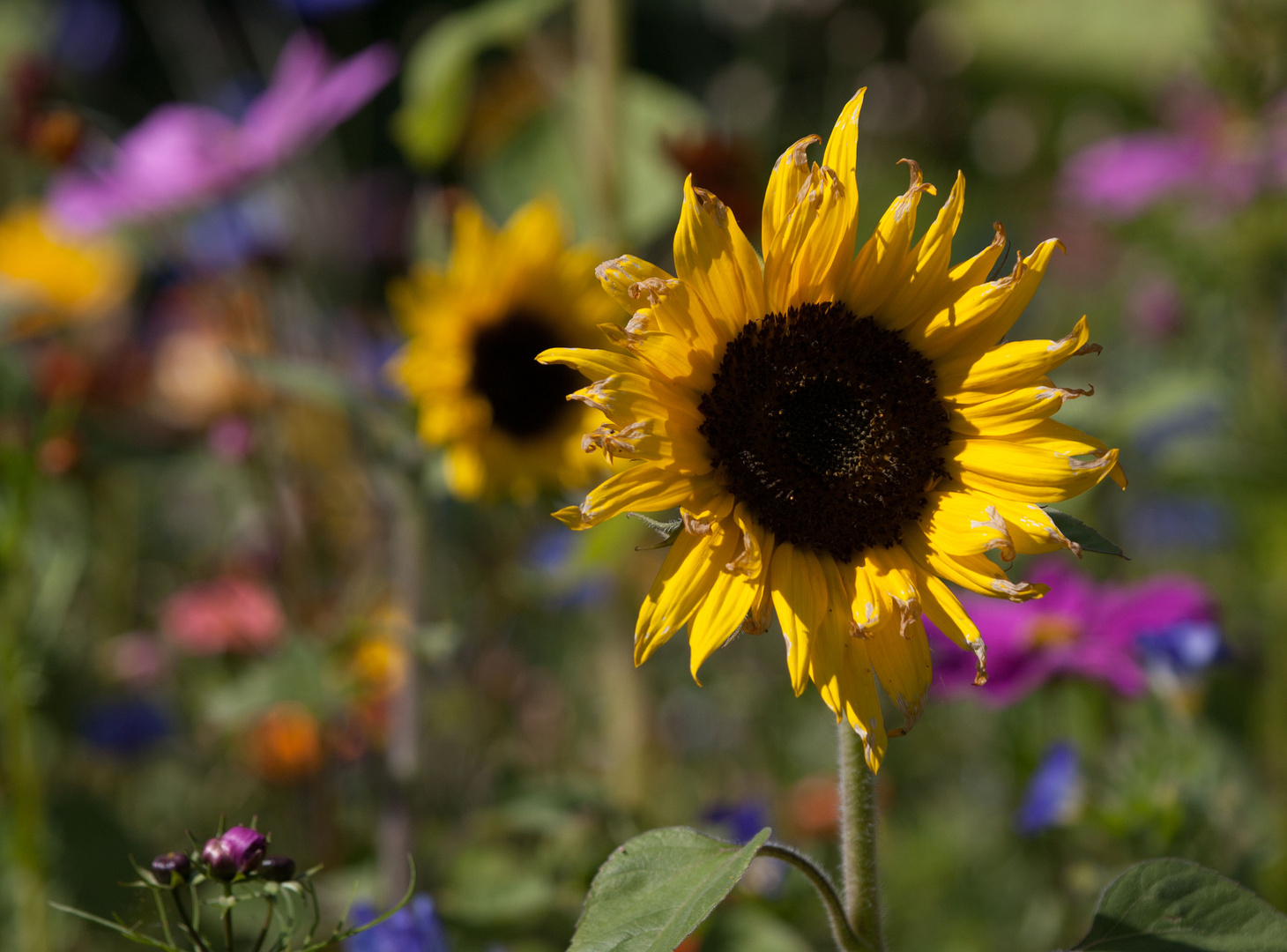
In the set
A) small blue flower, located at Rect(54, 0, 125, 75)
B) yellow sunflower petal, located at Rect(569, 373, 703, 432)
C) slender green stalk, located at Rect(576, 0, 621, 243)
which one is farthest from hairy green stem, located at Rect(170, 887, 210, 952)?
small blue flower, located at Rect(54, 0, 125, 75)

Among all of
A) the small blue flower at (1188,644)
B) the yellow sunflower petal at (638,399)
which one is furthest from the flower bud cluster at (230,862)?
the small blue flower at (1188,644)

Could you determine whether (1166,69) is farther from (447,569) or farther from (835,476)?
(835,476)

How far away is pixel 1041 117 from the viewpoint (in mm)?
2789

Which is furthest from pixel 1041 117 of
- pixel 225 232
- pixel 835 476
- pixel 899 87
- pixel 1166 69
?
pixel 835 476

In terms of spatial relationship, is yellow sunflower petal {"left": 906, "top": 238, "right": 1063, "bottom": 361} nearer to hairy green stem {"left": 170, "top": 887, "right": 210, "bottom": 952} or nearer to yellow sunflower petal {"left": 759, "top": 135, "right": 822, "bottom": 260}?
yellow sunflower petal {"left": 759, "top": 135, "right": 822, "bottom": 260}

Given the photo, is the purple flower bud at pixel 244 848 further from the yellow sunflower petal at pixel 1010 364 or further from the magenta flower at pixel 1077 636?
the magenta flower at pixel 1077 636

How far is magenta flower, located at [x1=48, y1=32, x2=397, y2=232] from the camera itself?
1098 millimetres

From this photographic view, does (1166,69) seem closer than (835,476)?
No

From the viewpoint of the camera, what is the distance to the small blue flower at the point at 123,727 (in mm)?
1229

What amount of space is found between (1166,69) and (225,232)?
2517 mm

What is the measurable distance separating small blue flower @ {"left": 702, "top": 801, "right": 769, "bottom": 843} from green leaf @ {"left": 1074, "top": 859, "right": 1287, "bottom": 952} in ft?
1.38

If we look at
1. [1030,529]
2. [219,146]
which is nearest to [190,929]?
[1030,529]

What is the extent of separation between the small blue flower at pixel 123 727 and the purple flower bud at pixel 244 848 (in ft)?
2.74

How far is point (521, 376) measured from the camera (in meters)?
1.03
